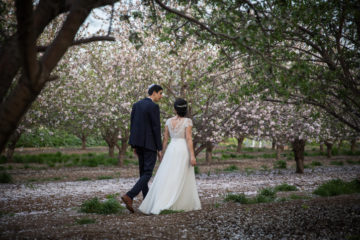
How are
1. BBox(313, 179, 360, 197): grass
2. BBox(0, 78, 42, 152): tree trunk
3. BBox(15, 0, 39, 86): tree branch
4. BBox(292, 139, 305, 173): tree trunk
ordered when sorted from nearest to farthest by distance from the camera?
1. BBox(15, 0, 39, 86): tree branch
2. BBox(0, 78, 42, 152): tree trunk
3. BBox(313, 179, 360, 197): grass
4. BBox(292, 139, 305, 173): tree trunk

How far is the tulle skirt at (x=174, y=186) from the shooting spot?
6.79 metres

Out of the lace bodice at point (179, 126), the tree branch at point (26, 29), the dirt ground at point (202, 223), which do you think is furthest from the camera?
the lace bodice at point (179, 126)

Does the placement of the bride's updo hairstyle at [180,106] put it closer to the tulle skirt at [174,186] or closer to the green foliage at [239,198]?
the tulle skirt at [174,186]

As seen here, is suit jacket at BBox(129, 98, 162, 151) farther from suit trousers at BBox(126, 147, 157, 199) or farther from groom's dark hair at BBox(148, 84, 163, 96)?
groom's dark hair at BBox(148, 84, 163, 96)

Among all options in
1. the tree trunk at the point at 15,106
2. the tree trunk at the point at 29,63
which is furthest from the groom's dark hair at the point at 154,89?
the tree trunk at the point at 15,106

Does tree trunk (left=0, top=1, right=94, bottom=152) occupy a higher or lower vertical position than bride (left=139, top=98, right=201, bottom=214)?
higher

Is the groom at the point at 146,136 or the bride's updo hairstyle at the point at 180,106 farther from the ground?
the bride's updo hairstyle at the point at 180,106

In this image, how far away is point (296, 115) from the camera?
47.2 ft

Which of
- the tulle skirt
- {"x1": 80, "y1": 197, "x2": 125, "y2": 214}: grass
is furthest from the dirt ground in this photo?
the tulle skirt

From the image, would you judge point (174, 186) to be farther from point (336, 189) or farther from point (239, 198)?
point (336, 189)

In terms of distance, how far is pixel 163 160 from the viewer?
7.16 m

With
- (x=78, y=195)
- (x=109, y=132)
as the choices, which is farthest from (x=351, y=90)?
(x=109, y=132)

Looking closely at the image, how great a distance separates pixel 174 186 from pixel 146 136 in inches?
45.7

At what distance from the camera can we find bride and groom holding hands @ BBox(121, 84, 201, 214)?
22.4 feet
